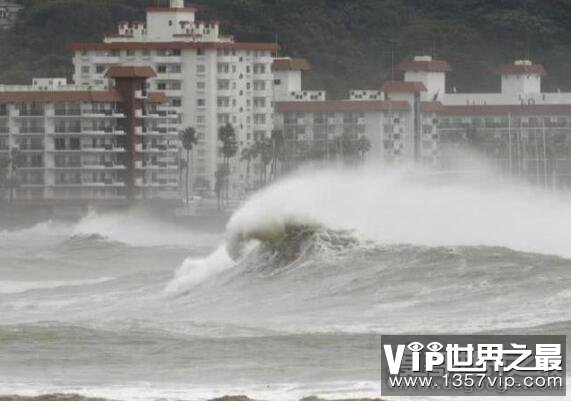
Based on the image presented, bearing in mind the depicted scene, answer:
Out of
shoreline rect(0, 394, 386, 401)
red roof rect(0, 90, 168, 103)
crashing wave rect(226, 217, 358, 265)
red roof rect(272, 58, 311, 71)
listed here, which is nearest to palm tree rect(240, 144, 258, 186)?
red roof rect(0, 90, 168, 103)

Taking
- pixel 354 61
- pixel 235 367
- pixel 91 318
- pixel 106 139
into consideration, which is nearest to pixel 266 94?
pixel 106 139

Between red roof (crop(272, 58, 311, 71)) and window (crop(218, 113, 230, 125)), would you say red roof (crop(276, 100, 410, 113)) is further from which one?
window (crop(218, 113, 230, 125))

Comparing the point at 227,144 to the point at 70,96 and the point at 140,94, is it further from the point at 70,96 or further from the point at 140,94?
the point at 70,96

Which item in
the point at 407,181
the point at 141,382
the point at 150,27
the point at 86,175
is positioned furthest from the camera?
the point at 150,27

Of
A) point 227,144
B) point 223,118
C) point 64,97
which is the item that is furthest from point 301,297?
point 223,118

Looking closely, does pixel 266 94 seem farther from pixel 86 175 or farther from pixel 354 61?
pixel 354 61
